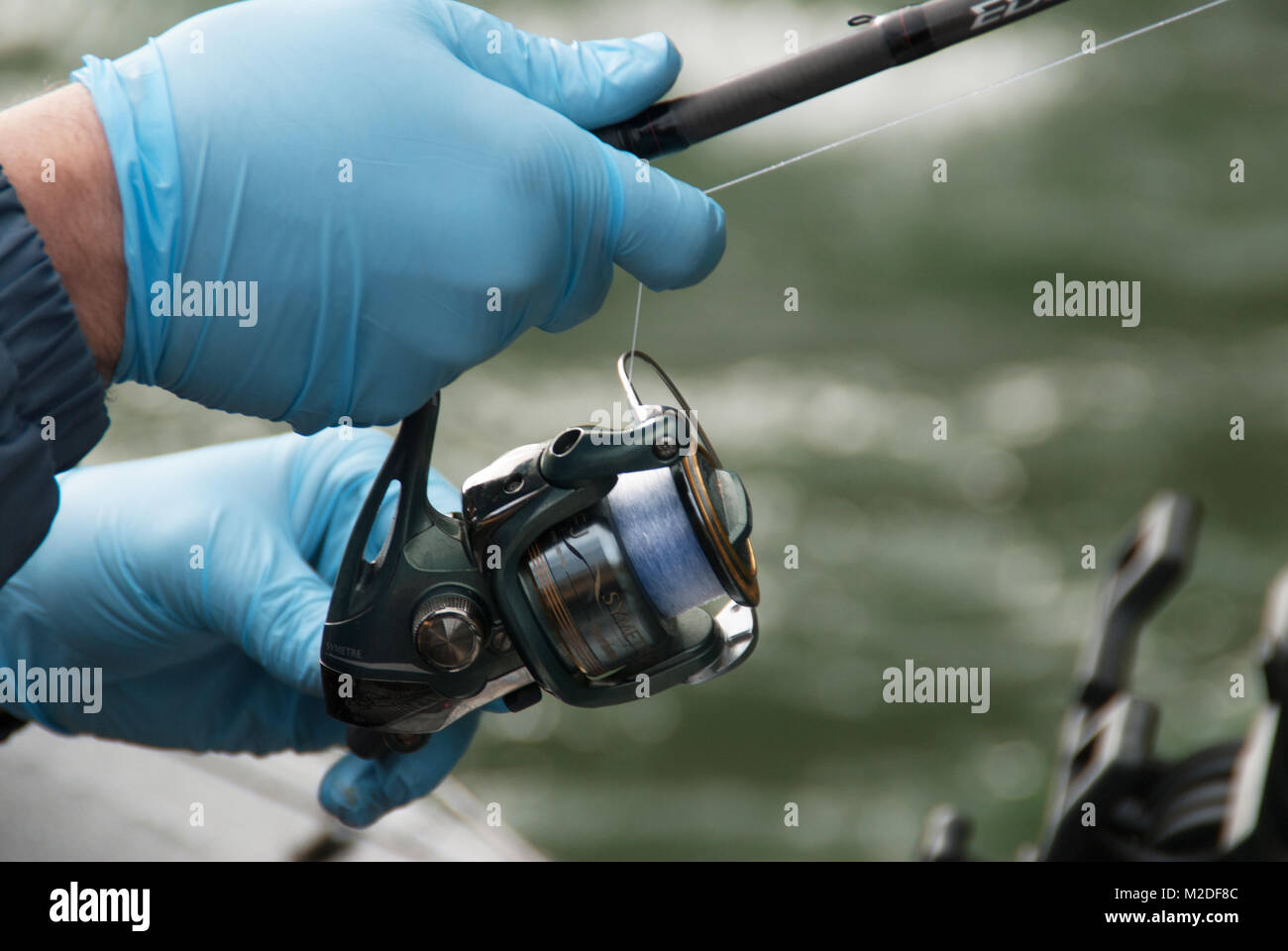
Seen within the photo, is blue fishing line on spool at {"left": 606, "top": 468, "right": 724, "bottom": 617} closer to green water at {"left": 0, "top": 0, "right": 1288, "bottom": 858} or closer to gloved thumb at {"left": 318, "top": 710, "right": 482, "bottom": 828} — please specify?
gloved thumb at {"left": 318, "top": 710, "right": 482, "bottom": 828}

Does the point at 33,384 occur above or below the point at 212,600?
above

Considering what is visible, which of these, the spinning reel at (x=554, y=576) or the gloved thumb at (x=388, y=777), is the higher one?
the spinning reel at (x=554, y=576)

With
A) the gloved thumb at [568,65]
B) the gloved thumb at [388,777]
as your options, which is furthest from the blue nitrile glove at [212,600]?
the gloved thumb at [568,65]

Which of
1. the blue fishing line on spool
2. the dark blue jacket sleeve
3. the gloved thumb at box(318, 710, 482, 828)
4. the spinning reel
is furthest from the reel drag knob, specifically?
the gloved thumb at box(318, 710, 482, 828)

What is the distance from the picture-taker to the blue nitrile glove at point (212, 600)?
62.6 inches

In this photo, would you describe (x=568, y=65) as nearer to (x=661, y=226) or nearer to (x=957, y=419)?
(x=661, y=226)

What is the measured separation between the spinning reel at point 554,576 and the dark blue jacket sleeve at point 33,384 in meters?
0.29

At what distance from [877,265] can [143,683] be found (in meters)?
1.83

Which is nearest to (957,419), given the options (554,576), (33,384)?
(554,576)

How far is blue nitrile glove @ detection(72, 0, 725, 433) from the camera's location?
1084 millimetres

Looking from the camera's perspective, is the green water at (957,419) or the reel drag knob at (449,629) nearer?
the reel drag knob at (449,629)

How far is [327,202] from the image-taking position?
1.08 metres

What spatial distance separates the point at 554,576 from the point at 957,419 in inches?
68.8

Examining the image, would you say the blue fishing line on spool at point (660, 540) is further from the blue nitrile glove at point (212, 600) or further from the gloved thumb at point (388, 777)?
the gloved thumb at point (388, 777)
